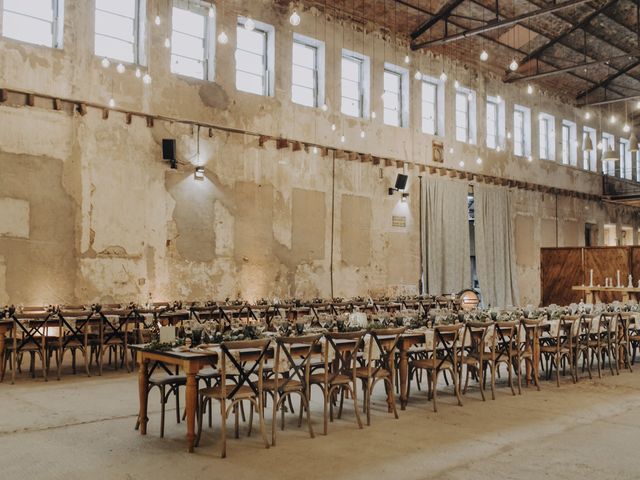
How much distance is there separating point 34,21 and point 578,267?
14307 mm

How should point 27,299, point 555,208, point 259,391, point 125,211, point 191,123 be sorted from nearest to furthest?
1. point 259,391
2. point 27,299
3. point 125,211
4. point 191,123
5. point 555,208

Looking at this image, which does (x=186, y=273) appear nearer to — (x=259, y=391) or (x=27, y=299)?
(x=27, y=299)

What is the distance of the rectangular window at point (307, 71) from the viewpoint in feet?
44.7

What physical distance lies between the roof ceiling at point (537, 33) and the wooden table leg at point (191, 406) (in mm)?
9997

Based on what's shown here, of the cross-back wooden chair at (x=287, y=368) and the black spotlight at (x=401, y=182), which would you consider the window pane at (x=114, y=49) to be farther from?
the cross-back wooden chair at (x=287, y=368)

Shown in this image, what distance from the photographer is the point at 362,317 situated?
673 centimetres

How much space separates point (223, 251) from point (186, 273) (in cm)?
87

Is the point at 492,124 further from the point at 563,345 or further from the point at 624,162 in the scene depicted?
the point at 563,345

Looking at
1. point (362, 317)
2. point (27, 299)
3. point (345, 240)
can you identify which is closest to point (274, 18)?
point (345, 240)

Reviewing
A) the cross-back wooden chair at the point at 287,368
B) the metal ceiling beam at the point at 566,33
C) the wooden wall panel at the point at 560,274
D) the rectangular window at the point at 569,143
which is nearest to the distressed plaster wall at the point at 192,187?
the metal ceiling beam at the point at 566,33

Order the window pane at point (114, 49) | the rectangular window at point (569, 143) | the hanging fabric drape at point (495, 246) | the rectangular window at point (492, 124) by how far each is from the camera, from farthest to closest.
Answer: the rectangular window at point (569, 143) < the rectangular window at point (492, 124) < the hanging fabric drape at point (495, 246) < the window pane at point (114, 49)

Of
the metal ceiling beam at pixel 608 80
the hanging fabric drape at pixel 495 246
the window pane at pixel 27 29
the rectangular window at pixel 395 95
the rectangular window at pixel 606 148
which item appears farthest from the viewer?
the rectangular window at pixel 606 148

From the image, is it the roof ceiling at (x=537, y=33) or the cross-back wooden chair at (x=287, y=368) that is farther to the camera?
the roof ceiling at (x=537, y=33)

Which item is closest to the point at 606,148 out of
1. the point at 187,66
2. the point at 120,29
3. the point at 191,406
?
the point at 187,66
